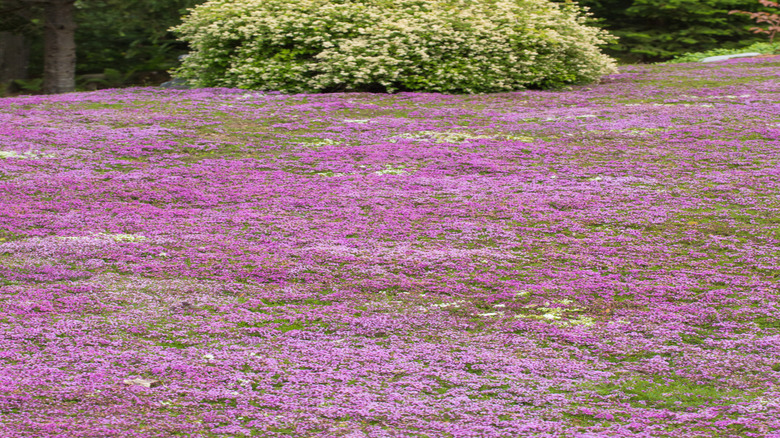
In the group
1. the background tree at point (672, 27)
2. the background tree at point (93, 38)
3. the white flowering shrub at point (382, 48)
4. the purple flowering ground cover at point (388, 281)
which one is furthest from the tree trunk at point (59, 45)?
the background tree at point (672, 27)

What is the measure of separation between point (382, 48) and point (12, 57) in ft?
39.5

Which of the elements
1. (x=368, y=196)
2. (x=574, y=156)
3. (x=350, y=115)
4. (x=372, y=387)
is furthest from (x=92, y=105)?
(x=372, y=387)

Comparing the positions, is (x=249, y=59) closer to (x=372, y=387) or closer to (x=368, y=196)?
(x=368, y=196)

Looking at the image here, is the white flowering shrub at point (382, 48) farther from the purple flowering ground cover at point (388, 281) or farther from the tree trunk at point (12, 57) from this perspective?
the tree trunk at point (12, 57)

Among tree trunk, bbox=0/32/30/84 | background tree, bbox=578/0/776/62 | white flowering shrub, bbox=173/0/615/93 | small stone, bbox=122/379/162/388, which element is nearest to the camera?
small stone, bbox=122/379/162/388

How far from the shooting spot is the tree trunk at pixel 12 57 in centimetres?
2064

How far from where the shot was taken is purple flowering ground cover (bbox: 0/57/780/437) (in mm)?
3637

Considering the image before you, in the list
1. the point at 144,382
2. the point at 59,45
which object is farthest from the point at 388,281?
the point at 59,45

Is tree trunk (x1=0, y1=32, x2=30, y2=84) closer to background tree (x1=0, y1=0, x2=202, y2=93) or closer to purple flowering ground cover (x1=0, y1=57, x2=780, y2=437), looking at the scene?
background tree (x1=0, y1=0, x2=202, y2=93)

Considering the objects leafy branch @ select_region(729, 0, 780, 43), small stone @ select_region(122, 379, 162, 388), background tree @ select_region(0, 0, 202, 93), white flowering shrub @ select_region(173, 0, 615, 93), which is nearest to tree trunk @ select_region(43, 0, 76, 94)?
background tree @ select_region(0, 0, 202, 93)

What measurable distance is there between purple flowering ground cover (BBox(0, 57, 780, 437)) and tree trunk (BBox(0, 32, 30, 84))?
36.6ft

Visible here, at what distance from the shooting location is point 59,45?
49.6ft

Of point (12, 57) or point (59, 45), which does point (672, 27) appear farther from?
point (12, 57)

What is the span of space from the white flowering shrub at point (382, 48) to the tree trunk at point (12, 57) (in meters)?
8.06
